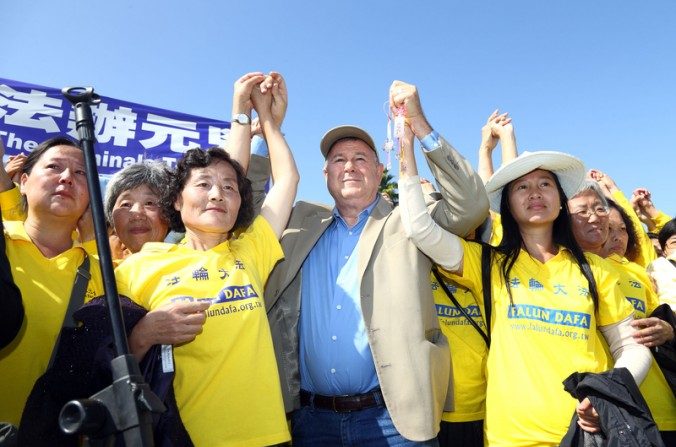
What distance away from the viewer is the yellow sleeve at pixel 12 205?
2937mm

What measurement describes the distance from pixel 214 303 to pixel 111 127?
14.1ft

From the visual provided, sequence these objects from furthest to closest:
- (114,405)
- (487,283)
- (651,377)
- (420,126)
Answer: (651,377) < (420,126) < (487,283) < (114,405)

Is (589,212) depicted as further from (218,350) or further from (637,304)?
(218,350)

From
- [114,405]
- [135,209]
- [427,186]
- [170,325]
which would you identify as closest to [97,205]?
[114,405]

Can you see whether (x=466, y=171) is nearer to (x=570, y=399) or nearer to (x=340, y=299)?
(x=340, y=299)

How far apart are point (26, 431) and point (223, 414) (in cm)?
77

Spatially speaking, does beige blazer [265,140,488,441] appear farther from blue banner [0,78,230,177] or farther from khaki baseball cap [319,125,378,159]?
blue banner [0,78,230,177]

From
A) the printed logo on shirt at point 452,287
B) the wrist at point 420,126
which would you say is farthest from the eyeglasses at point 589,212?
the wrist at point 420,126

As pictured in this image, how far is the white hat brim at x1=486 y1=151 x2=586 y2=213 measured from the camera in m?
3.13

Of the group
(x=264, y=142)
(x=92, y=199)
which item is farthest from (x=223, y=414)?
(x=264, y=142)

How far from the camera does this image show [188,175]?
9.43 ft

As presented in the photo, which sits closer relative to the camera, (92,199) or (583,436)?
(92,199)

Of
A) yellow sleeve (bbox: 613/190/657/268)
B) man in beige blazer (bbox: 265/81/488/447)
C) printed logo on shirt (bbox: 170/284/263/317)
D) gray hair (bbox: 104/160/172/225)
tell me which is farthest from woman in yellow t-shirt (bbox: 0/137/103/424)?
yellow sleeve (bbox: 613/190/657/268)

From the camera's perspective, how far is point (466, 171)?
293 cm
